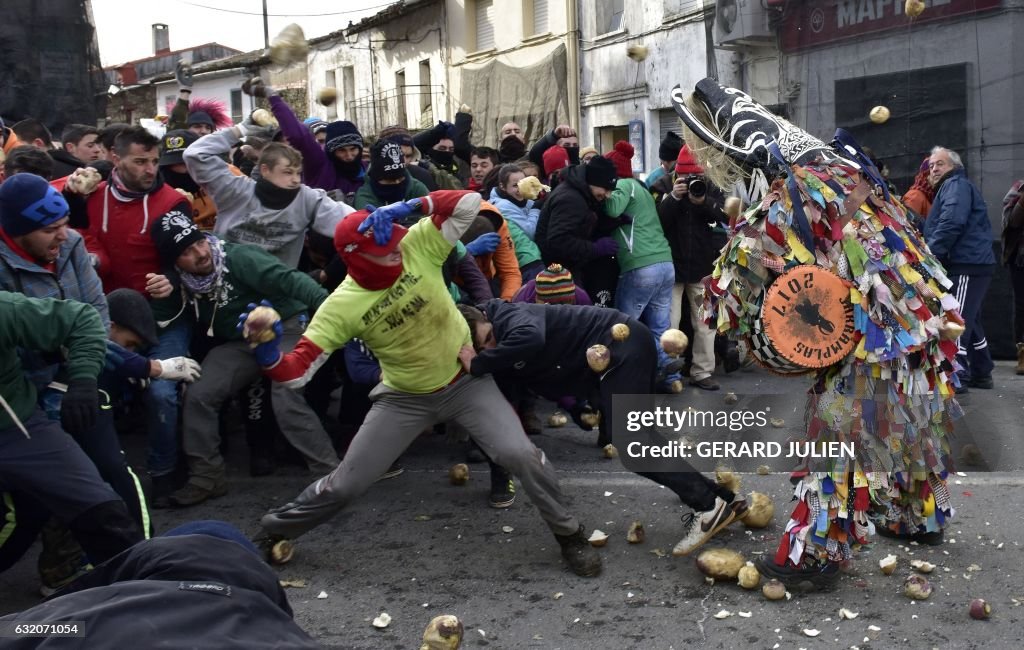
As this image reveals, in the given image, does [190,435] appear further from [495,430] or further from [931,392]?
[931,392]

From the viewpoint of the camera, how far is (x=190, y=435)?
584cm

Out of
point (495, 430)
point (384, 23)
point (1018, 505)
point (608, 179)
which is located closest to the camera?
point (495, 430)

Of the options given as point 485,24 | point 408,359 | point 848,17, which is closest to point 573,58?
point 485,24

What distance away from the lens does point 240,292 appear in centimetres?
596

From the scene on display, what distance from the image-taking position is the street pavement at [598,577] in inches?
162

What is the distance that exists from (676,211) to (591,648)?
5.08 meters

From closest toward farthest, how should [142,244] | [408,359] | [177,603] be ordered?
1. [177,603]
2. [408,359]
3. [142,244]

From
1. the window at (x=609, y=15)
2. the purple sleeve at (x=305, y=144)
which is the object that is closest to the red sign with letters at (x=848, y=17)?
the purple sleeve at (x=305, y=144)

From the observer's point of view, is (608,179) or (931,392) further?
(608,179)

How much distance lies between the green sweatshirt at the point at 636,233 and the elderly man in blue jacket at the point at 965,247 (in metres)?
2.20

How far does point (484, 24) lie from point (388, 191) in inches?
772

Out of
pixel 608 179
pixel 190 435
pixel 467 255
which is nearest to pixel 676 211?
pixel 608 179

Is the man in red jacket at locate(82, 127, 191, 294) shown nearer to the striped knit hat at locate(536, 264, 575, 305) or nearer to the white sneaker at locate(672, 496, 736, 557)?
the striped knit hat at locate(536, 264, 575, 305)

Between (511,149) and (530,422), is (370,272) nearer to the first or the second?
(530,422)
